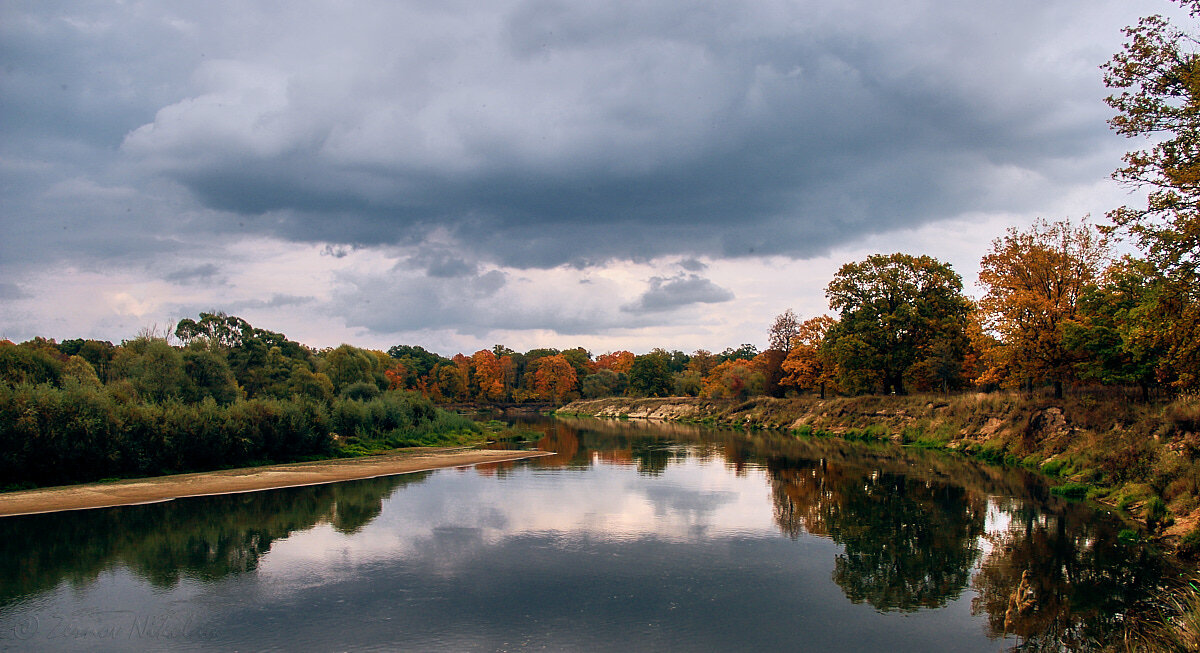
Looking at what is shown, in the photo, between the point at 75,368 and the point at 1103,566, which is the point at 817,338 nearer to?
the point at 1103,566

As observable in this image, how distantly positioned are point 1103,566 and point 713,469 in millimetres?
20568

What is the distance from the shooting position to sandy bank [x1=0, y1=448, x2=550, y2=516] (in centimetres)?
2261

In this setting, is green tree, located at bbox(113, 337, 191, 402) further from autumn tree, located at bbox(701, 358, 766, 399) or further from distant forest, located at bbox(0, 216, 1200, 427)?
autumn tree, located at bbox(701, 358, 766, 399)

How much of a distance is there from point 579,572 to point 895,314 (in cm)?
4624

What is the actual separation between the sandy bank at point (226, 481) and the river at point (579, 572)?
1.62 m

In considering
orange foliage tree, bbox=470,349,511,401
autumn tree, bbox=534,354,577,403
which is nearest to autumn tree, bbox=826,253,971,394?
autumn tree, bbox=534,354,577,403

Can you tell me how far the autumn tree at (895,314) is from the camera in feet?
175

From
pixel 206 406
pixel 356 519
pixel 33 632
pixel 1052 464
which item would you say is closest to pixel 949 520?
pixel 1052 464

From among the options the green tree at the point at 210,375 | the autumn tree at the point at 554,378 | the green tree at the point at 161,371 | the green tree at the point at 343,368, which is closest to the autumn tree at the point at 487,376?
the autumn tree at the point at 554,378

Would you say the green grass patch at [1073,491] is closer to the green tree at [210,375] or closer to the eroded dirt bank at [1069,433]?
the eroded dirt bank at [1069,433]

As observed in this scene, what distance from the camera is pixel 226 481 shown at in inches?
1116

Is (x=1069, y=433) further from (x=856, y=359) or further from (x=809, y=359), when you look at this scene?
(x=809, y=359)

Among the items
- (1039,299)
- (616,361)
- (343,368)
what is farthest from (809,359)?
(616,361)

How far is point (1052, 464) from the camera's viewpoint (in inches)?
1113
